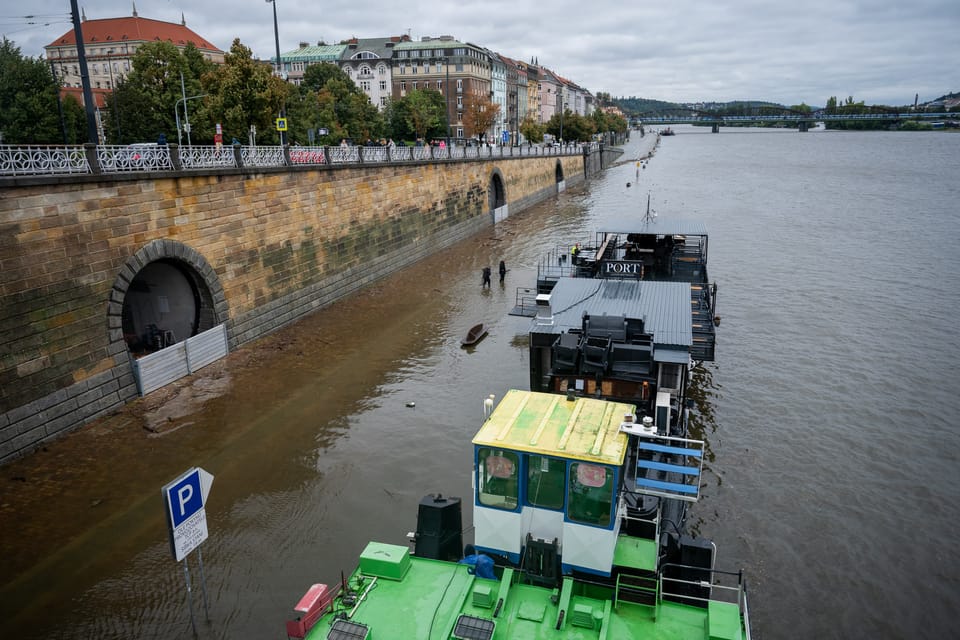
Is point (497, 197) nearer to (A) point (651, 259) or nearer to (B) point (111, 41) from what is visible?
(A) point (651, 259)

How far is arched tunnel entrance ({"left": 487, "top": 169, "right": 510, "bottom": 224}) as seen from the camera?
57.3 metres

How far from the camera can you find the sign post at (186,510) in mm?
8477

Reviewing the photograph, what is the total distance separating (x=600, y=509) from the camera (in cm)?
804

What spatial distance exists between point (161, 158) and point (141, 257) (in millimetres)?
3407

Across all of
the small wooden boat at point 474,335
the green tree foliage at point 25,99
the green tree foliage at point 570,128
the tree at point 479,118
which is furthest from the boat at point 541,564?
the green tree foliage at point 570,128

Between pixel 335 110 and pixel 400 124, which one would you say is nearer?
pixel 335 110

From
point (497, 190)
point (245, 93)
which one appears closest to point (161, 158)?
point (245, 93)

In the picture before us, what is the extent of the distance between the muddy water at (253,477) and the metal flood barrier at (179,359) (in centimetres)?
47

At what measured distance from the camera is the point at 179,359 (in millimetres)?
20281

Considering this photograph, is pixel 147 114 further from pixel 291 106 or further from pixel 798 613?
pixel 798 613

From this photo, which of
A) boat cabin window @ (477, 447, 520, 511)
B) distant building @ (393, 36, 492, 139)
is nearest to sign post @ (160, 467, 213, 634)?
boat cabin window @ (477, 447, 520, 511)

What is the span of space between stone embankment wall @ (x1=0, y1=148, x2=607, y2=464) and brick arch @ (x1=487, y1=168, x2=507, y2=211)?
68.1ft

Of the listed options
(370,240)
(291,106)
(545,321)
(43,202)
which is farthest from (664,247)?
(291,106)

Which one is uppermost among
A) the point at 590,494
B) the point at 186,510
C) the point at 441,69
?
the point at 441,69
